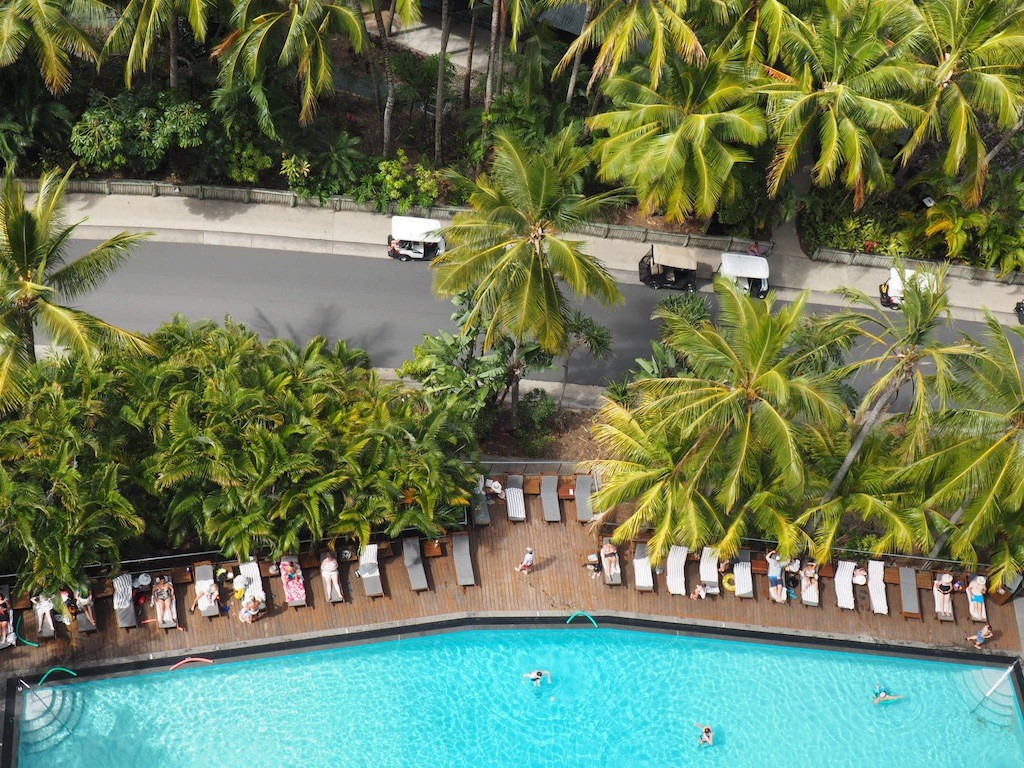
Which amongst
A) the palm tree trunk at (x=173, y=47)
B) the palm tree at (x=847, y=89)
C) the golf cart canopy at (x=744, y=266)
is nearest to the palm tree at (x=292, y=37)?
the palm tree trunk at (x=173, y=47)

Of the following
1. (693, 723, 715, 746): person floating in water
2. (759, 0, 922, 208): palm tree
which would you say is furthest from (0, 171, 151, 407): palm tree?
(759, 0, 922, 208): palm tree

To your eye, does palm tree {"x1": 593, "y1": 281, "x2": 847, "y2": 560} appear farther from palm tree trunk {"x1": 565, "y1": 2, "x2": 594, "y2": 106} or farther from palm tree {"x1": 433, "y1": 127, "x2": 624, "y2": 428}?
palm tree trunk {"x1": 565, "y1": 2, "x2": 594, "y2": 106}

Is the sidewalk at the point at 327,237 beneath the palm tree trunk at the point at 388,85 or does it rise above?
beneath

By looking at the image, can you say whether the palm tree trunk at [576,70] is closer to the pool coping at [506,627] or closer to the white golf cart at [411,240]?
the white golf cart at [411,240]

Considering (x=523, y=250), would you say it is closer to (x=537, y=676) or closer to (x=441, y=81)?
(x=537, y=676)

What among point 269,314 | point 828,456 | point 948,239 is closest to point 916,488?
point 828,456

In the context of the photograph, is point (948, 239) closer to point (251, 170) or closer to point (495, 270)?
point (495, 270)
